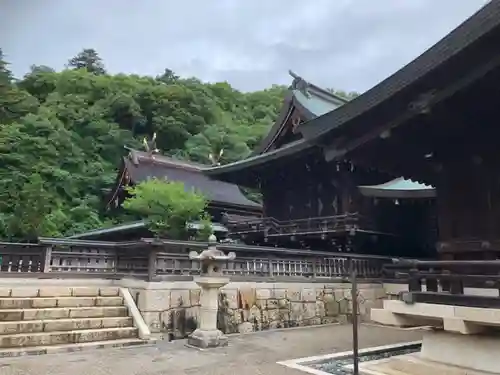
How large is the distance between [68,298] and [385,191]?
998cm

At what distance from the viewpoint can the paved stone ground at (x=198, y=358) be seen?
6219 mm

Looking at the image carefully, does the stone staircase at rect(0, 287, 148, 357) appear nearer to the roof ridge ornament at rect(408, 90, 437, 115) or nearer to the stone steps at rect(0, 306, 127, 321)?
the stone steps at rect(0, 306, 127, 321)

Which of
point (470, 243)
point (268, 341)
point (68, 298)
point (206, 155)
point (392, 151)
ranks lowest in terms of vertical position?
point (268, 341)

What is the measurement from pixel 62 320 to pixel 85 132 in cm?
3387

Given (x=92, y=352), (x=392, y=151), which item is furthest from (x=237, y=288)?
(x=392, y=151)

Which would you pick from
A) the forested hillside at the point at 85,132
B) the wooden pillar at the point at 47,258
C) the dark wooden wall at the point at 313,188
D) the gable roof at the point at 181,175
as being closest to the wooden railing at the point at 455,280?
the wooden pillar at the point at 47,258

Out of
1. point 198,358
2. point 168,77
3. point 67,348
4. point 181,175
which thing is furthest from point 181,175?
point 168,77

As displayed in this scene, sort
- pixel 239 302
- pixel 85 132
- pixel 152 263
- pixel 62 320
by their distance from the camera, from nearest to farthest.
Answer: pixel 62 320
pixel 152 263
pixel 239 302
pixel 85 132

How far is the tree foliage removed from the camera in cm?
2717

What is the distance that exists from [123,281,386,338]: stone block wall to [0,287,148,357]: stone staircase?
1.82 ft

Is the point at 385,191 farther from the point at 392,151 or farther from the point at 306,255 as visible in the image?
the point at 392,151

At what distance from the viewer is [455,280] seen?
16.8 feet

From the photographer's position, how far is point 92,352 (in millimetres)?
7543

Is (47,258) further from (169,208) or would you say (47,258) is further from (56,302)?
(169,208)
